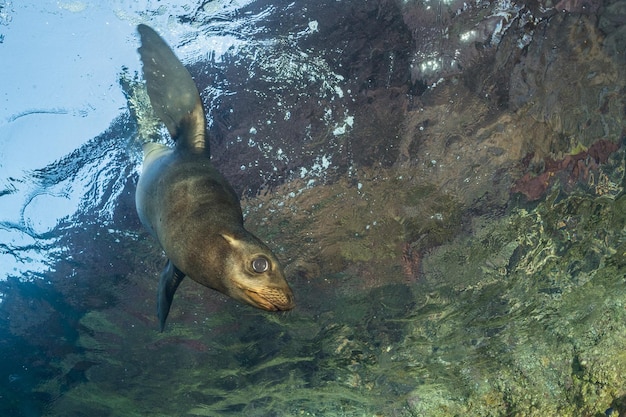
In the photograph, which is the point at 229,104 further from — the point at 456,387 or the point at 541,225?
the point at 456,387

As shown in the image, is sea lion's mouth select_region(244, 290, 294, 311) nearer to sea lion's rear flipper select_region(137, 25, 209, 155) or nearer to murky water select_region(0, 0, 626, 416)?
sea lion's rear flipper select_region(137, 25, 209, 155)

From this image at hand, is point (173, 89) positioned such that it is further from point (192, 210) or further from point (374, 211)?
point (374, 211)

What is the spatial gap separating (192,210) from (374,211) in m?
5.13

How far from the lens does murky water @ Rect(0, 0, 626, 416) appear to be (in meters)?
6.23

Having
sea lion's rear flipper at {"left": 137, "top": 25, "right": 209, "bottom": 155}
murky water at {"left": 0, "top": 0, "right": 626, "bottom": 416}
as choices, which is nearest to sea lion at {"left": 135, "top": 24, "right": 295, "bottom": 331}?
sea lion's rear flipper at {"left": 137, "top": 25, "right": 209, "bottom": 155}

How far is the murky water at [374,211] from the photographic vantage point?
6.23 metres

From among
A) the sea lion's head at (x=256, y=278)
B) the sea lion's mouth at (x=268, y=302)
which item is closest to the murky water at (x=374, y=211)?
the sea lion's head at (x=256, y=278)

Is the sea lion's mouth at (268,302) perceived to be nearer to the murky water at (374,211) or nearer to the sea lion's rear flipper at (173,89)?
the sea lion's rear flipper at (173,89)

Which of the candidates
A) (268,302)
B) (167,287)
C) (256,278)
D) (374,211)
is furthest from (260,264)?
(374,211)

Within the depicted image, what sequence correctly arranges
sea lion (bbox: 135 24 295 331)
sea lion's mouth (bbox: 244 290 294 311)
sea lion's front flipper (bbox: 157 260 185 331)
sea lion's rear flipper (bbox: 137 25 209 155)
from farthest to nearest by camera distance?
sea lion's rear flipper (bbox: 137 25 209 155) < sea lion's front flipper (bbox: 157 260 185 331) < sea lion (bbox: 135 24 295 331) < sea lion's mouth (bbox: 244 290 294 311)

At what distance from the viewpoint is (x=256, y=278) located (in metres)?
2.89

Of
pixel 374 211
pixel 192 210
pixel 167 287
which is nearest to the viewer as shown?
pixel 192 210

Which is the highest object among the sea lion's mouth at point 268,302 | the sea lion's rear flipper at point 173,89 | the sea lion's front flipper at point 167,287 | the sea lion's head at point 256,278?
the sea lion's rear flipper at point 173,89

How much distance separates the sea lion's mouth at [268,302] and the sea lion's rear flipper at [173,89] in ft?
7.66
